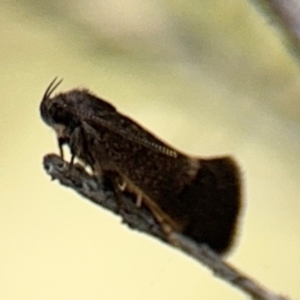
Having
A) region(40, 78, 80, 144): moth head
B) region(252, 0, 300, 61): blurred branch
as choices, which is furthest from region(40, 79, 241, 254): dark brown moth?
region(252, 0, 300, 61): blurred branch

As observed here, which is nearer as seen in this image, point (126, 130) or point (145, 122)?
point (126, 130)

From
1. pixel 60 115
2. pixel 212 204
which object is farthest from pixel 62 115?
pixel 212 204

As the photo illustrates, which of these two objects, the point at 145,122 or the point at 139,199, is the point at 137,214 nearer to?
the point at 139,199

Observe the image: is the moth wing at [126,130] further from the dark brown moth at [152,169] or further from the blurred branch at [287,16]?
the blurred branch at [287,16]

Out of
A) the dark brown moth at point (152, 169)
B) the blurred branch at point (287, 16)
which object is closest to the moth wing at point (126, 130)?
the dark brown moth at point (152, 169)

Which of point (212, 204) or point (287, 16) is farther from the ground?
point (287, 16)
